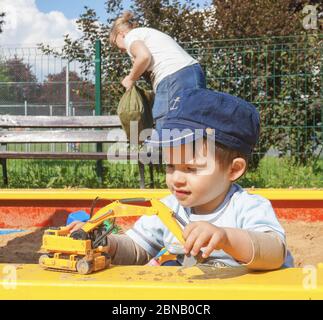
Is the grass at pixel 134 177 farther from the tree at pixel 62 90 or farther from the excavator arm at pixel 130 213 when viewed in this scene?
the excavator arm at pixel 130 213

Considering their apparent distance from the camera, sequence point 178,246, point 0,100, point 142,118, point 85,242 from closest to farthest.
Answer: point 85,242, point 178,246, point 142,118, point 0,100

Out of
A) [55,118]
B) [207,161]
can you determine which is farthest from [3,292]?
[55,118]

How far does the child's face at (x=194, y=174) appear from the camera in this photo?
1.46 m

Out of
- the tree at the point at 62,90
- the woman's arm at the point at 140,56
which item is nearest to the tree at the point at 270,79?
the tree at the point at 62,90

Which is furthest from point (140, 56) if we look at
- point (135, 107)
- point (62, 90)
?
point (62, 90)

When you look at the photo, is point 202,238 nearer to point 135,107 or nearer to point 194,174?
point 194,174

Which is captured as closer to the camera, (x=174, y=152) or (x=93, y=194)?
(x=174, y=152)

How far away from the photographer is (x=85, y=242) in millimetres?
1350

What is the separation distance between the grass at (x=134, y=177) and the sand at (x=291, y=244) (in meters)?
2.42

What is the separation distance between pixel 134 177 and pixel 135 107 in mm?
2090

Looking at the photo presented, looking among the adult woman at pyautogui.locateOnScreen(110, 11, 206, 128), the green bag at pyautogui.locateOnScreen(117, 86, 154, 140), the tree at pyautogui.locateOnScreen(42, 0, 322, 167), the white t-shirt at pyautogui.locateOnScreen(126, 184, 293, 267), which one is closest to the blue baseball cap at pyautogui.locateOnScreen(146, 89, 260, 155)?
the white t-shirt at pyautogui.locateOnScreen(126, 184, 293, 267)

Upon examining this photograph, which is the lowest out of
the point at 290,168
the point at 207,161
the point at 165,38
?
the point at 290,168
